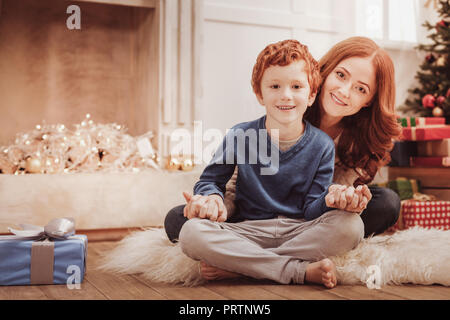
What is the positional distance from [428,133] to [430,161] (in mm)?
130

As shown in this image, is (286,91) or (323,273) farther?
(286,91)

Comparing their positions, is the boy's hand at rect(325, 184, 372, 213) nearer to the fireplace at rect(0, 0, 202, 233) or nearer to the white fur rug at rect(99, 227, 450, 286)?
the white fur rug at rect(99, 227, 450, 286)

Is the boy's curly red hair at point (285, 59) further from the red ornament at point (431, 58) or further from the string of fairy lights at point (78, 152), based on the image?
the red ornament at point (431, 58)

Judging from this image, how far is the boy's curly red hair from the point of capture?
41.9 inches

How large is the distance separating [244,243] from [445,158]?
1.41 m

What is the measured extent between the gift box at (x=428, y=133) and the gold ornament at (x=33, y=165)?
1.53m

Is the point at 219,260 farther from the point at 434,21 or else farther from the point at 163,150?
the point at 434,21

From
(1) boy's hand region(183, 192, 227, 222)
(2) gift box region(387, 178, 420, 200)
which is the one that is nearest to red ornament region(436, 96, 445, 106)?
(2) gift box region(387, 178, 420, 200)

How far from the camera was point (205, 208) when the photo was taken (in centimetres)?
101

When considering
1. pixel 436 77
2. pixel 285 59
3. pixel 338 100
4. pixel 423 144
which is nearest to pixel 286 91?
pixel 285 59

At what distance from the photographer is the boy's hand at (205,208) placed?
3.31 feet

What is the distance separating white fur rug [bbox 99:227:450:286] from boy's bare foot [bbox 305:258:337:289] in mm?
57

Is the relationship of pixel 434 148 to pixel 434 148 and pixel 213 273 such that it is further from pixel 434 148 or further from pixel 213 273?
pixel 213 273
